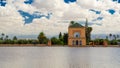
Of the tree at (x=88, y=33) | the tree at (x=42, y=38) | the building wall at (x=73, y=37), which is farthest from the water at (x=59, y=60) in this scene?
the tree at (x=88, y=33)

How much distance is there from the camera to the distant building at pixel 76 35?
49.2 metres

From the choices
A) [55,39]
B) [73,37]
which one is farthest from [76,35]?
[55,39]

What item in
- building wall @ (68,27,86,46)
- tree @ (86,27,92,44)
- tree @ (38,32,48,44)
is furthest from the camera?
tree @ (86,27,92,44)

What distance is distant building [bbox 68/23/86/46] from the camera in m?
49.2

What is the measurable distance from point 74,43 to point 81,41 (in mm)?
1528

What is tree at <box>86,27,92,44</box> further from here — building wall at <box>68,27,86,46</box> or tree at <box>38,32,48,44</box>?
tree at <box>38,32,48,44</box>

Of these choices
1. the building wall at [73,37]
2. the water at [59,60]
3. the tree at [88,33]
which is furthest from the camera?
the tree at [88,33]

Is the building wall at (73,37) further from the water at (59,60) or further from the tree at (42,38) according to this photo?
the water at (59,60)

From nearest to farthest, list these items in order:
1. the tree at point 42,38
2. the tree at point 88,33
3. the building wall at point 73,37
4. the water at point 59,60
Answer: the water at point 59,60 < the tree at point 42,38 < the building wall at point 73,37 < the tree at point 88,33

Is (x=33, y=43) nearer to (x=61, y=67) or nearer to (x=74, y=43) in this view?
(x=74, y=43)

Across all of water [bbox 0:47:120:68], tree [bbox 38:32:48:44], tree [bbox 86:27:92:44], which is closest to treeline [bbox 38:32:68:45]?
tree [bbox 38:32:48:44]

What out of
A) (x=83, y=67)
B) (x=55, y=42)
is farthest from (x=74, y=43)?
(x=83, y=67)

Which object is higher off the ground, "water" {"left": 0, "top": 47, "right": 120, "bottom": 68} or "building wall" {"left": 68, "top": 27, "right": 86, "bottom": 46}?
"building wall" {"left": 68, "top": 27, "right": 86, "bottom": 46}

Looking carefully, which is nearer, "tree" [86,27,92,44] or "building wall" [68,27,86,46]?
"building wall" [68,27,86,46]
